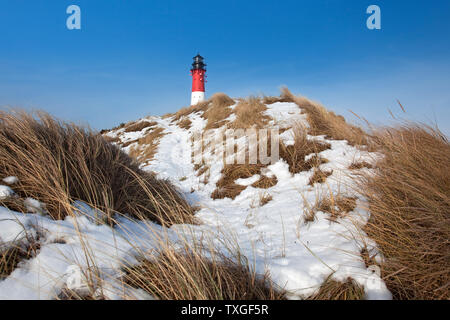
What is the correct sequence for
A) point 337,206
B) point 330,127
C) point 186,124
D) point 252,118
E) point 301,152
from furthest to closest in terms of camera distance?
point 186,124 → point 252,118 → point 330,127 → point 301,152 → point 337,206

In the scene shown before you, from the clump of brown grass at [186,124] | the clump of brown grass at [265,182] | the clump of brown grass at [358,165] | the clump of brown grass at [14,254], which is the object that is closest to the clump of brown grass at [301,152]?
the clump of brown grass at [265,182]

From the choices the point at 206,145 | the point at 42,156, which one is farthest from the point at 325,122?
the point at 42,156

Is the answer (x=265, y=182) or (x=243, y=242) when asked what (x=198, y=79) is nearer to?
(x=265, y=182)

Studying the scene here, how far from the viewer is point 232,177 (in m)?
4.95

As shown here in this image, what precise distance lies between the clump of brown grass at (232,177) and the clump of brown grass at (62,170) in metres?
1.47

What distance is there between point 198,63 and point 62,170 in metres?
30.3

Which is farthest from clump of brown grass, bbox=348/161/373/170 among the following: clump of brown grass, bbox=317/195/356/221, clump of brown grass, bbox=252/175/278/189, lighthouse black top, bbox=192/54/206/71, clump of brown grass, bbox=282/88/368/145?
lighthouse black top, bbox=192/54/206/71

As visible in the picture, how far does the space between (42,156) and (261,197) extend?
3.07 m

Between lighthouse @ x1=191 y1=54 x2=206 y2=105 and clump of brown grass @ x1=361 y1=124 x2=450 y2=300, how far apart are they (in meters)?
27.8

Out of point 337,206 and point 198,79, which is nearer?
point 337,206

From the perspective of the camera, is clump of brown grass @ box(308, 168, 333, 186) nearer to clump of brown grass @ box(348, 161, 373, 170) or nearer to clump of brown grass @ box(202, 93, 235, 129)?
clump of brown grass @ box(348, 161, 373, 170)

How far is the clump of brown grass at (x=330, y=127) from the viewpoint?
4.71 m

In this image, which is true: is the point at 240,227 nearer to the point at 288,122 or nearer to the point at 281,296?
the point at 281,296

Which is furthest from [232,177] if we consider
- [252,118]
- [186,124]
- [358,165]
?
[186,124]
